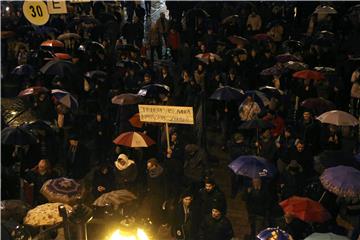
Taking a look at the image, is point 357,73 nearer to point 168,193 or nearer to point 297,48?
point 297,48

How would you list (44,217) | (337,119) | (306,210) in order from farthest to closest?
(337,119) → (306,210) → (44,217)

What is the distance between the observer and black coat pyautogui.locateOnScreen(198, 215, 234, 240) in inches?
342

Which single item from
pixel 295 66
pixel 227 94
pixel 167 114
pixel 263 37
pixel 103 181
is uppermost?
pixel 263 37

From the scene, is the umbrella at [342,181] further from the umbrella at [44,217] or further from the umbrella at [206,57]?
the umbrella at [206,57]

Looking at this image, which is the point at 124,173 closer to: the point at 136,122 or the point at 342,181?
the point at 136,122

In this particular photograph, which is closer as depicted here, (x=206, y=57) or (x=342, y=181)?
(x=342, y=181)

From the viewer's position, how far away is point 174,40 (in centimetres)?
1827

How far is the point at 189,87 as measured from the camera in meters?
13.7

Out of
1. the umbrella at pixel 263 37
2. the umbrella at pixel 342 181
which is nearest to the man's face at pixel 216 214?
the umbrella at pixel 342 181

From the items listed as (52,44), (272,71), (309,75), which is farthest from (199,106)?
(52,44)

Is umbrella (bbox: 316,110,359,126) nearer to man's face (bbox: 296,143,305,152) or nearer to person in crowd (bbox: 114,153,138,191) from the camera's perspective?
man's face (bbox: 296,143,305,152)

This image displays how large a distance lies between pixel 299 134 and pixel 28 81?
783 centimetres

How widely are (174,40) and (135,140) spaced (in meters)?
8.27

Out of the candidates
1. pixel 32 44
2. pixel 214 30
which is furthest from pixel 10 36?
pixel 214 30
